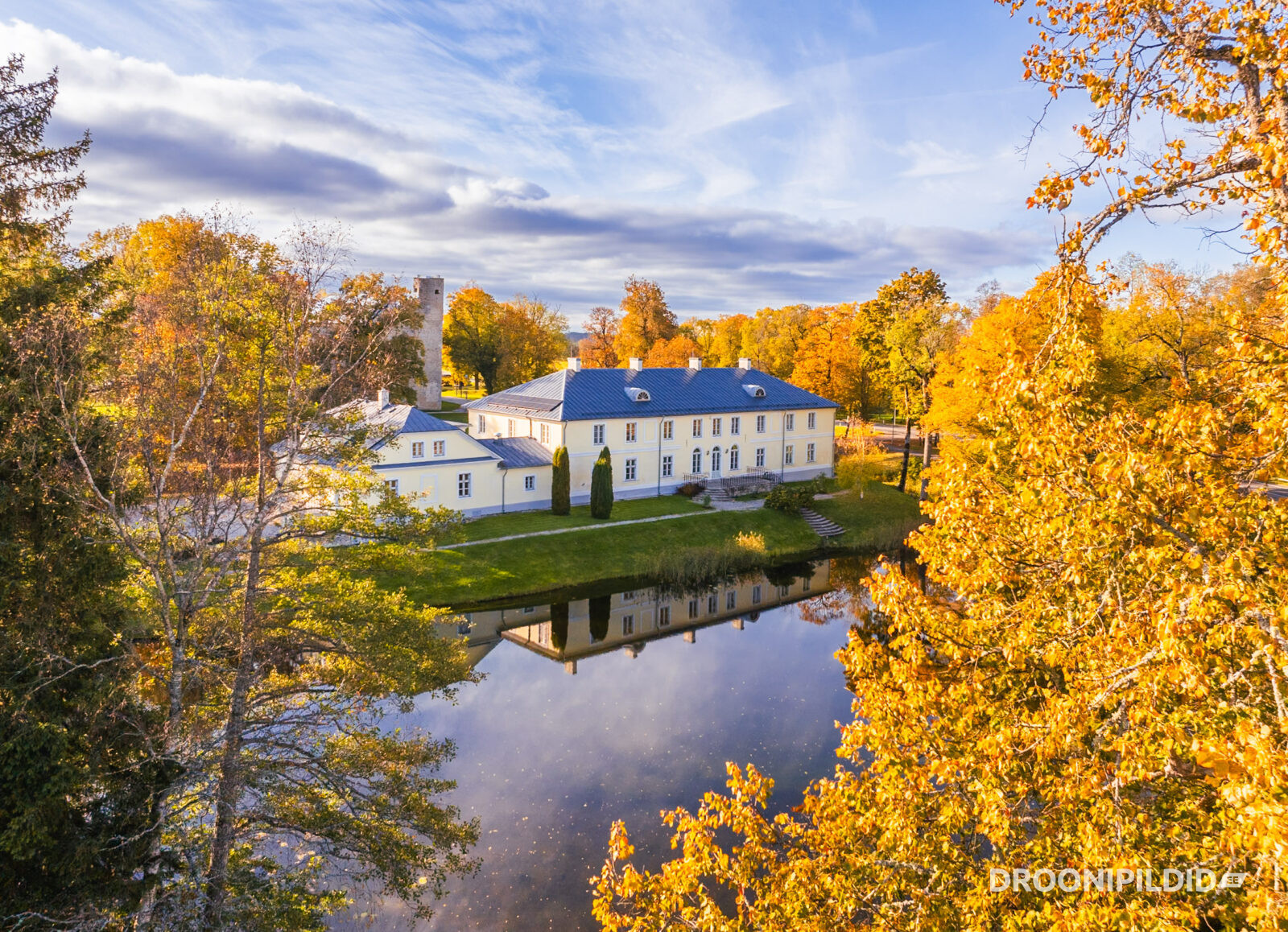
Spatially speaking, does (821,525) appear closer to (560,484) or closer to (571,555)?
(560,484)

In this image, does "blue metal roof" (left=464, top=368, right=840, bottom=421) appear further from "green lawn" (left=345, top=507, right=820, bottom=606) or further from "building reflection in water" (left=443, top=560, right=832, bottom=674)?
"building reflection in water" (left=443, top=560, right=832, bottom=674)

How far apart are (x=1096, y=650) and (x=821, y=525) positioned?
100 ft

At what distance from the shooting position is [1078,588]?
20.1ft

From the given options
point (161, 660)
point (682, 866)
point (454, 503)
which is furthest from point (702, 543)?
point (682, 866)

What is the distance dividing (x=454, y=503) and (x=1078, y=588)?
93.1ft

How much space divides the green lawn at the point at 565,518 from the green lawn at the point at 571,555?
1087mm

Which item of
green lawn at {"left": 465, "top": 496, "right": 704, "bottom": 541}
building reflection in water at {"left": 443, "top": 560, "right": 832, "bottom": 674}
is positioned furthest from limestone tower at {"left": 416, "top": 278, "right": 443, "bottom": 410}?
building reflection in water at {"left": 443, "top": 560, "right": 832, "bottom": 674}

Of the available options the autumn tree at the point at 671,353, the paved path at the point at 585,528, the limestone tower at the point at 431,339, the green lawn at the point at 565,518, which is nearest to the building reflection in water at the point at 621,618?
the paved path at the point at 585,528

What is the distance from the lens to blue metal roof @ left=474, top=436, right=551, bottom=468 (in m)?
33.7

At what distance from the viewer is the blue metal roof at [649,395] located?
36594mm

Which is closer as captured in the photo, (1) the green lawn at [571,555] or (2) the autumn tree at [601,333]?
(1) the green lawn at [571,555]

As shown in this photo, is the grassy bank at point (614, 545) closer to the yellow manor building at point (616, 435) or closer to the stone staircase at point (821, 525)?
the stone staircase at point (821, 525)

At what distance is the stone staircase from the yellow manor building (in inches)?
229

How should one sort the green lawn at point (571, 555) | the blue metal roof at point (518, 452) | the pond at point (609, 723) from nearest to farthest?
the pond at point (609, 723)
the green lawn at point (571, 555)
the blue metal roof at point (518, 452)
